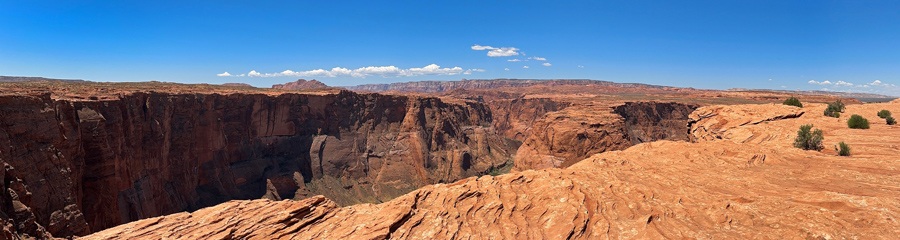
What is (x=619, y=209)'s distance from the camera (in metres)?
10.8

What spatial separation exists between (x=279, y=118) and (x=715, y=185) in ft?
207

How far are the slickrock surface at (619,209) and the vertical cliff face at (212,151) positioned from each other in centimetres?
1427

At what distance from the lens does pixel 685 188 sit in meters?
12.4

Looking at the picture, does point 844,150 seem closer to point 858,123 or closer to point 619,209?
point 858,123

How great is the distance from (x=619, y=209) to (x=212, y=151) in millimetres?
54768

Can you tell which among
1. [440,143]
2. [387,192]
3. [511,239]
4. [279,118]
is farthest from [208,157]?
[511,239]

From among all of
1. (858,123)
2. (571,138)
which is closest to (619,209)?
(858,123)

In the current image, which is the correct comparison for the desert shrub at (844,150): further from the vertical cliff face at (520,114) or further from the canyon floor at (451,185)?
the vertical cliff face at (520,114)

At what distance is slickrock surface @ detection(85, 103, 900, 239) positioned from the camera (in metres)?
9.19

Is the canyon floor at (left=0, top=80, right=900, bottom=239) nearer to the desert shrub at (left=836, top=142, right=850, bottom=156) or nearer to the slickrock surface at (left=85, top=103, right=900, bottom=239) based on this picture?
the slickrock surface at (left=85, top=103, right=900, bottom=239)

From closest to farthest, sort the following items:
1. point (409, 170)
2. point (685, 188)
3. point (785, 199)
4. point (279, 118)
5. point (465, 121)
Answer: point (785, 199), point (685, 188), point (279, 118), point (409, 170), point (465, 121)

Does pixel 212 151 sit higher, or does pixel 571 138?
pixel 571 138

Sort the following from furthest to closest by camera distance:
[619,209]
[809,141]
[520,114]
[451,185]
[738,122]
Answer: [520,114] → [738,122] → [809,141] → [451,185] → [619,209]

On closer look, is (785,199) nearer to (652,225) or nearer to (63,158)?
(652,225)
